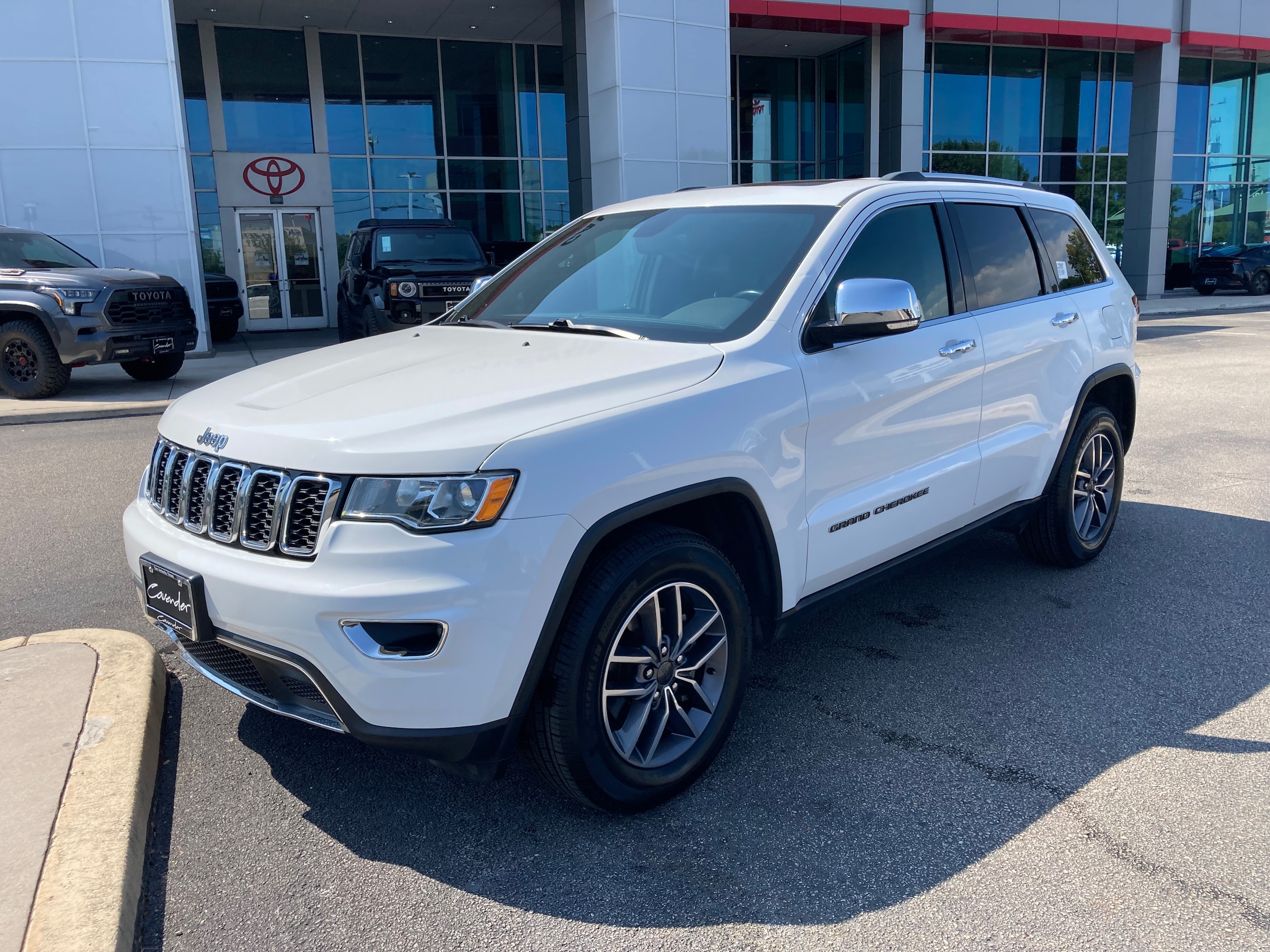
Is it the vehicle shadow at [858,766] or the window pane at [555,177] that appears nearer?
the vehicle shadow at [858,766]

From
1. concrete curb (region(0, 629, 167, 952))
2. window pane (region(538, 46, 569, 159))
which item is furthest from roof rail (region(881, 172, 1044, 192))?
window pane (region(538, 46, 569, 159))

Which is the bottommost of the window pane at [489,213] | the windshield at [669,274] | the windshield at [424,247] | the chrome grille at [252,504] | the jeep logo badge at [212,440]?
Result: the chrome grille at [252,504]

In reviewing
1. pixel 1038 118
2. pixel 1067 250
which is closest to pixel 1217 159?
pixel 1038 118

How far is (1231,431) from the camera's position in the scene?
8.88 meters

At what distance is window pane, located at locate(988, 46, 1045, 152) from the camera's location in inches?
1153

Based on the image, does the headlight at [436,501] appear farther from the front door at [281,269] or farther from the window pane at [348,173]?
the window pane at [348,173]

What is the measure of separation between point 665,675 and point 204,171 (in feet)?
77.8

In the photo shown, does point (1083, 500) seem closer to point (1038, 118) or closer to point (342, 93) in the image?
point (342, 93)

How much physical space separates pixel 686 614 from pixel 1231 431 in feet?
24.8

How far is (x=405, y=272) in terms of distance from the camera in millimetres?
13898

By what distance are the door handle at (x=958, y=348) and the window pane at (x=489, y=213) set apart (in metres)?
22.3

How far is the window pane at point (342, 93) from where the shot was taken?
23859 mm

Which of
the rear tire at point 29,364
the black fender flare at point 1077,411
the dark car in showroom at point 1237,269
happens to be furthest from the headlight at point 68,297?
the dark car in showroom at point 1237,269

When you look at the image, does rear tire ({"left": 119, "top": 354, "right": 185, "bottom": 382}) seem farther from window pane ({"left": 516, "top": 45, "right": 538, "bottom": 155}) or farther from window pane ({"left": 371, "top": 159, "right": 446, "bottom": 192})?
window pane ({"left": 516, "top": 45, "right": 538, "bottom": 155})
